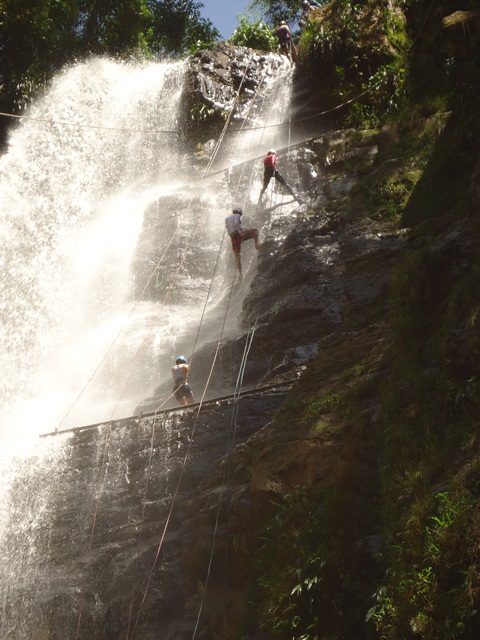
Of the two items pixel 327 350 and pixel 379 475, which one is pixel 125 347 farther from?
pixel 379 475

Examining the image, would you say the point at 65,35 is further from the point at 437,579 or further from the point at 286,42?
the point at 437,579

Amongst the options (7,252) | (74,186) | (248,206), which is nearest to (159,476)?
(248,206)

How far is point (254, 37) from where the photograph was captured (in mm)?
22297

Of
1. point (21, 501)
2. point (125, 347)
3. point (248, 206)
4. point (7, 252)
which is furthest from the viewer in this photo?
point (7, 252)

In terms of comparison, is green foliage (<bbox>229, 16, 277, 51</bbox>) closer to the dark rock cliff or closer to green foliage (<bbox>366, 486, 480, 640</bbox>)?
the dark rock cliff

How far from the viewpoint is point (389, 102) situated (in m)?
14.8

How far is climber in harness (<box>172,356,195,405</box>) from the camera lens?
927 centimetres

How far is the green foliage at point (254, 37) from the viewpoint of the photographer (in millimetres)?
22141

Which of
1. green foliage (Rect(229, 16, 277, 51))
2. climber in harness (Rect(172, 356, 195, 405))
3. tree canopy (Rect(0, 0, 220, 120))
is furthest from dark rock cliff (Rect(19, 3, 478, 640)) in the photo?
tree canopy (Rect(0, 0, 220, 120))

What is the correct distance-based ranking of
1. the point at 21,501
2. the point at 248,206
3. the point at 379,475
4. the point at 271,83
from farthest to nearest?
the point at 271,83
the point at 248,206
the point at 21,501
the point at 379,475

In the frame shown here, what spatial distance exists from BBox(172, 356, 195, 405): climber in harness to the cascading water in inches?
54.6

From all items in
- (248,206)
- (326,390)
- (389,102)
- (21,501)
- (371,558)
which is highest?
(389,102)

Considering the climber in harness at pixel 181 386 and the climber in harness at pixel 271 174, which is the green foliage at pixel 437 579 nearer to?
the climber in harness at pixel 181 386

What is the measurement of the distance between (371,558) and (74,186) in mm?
16472
